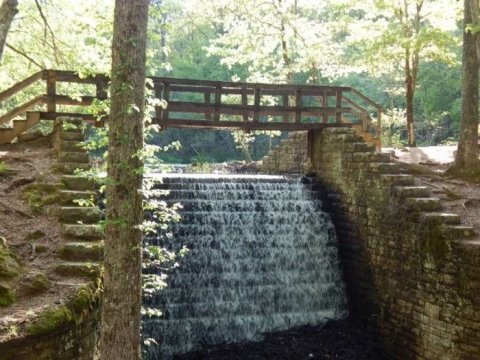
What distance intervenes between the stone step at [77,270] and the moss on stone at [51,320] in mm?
747

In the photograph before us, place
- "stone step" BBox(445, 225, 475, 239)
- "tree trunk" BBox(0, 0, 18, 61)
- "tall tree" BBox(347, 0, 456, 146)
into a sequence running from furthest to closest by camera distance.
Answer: "tall tree" BBox(347, 0, 456, 146) → "stone step" BBox(445, 225, 475, 239) → "tree trunk" BBox(0, 0, 18, 61)

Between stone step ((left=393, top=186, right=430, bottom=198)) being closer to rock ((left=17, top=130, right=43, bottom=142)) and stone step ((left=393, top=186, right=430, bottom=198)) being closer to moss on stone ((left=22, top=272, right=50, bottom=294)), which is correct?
moss on stone ((left=22, top=272, right=50, bottom=294))

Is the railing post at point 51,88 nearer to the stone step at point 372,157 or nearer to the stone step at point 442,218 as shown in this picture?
the stone step at point 372,157

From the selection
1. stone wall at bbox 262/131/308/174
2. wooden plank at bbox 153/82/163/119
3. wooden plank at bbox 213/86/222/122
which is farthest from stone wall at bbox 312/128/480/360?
wooden plank at bbox 153/82/163/119

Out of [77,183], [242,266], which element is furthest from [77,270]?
[242,266]

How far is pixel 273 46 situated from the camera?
18234mm

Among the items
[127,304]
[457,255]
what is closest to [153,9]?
[127,304]

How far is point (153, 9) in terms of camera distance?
475 cm

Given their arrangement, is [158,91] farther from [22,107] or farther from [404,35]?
[404,35]

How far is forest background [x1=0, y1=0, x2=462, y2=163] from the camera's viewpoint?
28.3 feet

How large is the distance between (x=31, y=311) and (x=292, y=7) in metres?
20.1

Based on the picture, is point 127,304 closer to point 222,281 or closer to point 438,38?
point 222,281

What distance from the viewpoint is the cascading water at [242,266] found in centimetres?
881

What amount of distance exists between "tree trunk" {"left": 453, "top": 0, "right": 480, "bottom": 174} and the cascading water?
3103mm
